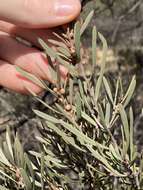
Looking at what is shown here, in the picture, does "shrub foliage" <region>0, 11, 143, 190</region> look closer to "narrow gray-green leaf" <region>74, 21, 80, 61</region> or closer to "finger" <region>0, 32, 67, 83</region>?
"narrow gray-green leaf" <region>74, 21, 80, 61</region>

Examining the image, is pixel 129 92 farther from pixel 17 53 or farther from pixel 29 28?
pixel 17 53

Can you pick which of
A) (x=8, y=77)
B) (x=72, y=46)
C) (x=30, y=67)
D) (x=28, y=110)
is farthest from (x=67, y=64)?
(x=28, y=110)

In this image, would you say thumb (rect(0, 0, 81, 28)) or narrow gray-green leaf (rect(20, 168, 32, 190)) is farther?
thumb (rect(0, 0, 81, 28))

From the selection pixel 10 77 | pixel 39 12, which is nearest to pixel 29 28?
pixel 39 12

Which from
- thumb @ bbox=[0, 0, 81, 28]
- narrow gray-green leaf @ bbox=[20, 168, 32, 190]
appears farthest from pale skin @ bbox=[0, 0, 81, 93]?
narrow gray-green leaf @ bbox=[20, 168, 32, 190]

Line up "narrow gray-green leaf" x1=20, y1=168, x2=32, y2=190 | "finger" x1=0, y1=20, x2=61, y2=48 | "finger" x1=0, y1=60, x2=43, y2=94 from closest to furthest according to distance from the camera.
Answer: "narrow gray-green leaf" x1=20, y1=168, x2=32, y2=190, "finger" x1=0, y1=20, x2=61, y2=48, "finger" x1=0, y1=60, x2=43, y2=94

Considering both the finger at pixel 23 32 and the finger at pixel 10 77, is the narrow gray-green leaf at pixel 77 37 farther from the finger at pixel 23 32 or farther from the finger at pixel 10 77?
the finger at pixel 10 77

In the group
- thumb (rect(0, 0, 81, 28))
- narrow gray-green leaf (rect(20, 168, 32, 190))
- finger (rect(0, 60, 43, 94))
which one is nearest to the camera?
narrow gray-green leaf (rect(20, 168, 32, 190))

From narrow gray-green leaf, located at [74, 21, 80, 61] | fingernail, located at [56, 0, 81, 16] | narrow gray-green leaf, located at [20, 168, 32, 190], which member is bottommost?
narrow gray-green leaf, located at [20, 168, 32, 190]
